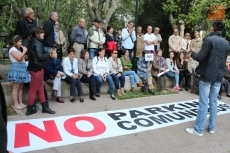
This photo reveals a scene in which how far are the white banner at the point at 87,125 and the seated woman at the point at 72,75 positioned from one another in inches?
39.6

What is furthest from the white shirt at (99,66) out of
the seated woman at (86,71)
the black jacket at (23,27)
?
the black jacket at (23,27)

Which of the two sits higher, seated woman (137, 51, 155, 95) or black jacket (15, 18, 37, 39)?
black jacket (15, 18, 37, 39)

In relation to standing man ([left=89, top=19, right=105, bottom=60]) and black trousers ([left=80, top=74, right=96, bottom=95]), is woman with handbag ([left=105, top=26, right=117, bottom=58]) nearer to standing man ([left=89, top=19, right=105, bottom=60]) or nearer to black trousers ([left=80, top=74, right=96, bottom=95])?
standing man ([left=89, top=19, right=105, bottom=60])

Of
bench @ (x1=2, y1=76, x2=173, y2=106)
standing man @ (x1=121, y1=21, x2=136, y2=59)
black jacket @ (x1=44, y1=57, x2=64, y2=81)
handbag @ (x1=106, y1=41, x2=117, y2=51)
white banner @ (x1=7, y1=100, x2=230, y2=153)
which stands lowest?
white banner @ (x1=7, y1=100, x2=230, y2=153)

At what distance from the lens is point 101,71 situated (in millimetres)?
6914

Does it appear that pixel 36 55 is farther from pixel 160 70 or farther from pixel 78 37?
pixel 160 70

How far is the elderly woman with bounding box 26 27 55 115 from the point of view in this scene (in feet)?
16.1

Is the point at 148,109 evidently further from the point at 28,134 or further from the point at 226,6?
the point at 226,6

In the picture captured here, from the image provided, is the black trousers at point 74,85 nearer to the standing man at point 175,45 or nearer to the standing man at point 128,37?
the standing man at point 128,37

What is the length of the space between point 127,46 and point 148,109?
9.15 feet

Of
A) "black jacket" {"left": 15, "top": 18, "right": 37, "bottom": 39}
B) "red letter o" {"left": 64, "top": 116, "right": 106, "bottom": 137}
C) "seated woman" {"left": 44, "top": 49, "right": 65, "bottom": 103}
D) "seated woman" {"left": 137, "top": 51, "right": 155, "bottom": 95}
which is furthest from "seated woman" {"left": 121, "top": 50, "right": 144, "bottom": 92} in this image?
"black jacket" {"left": 15, "top": 18, "right": 37, "bottom": 39}

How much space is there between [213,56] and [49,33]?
4219 millimetres

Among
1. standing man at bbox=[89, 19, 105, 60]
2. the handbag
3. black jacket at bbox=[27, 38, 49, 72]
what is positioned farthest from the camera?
the handbag

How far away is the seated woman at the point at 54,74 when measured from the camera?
6.00 meters
